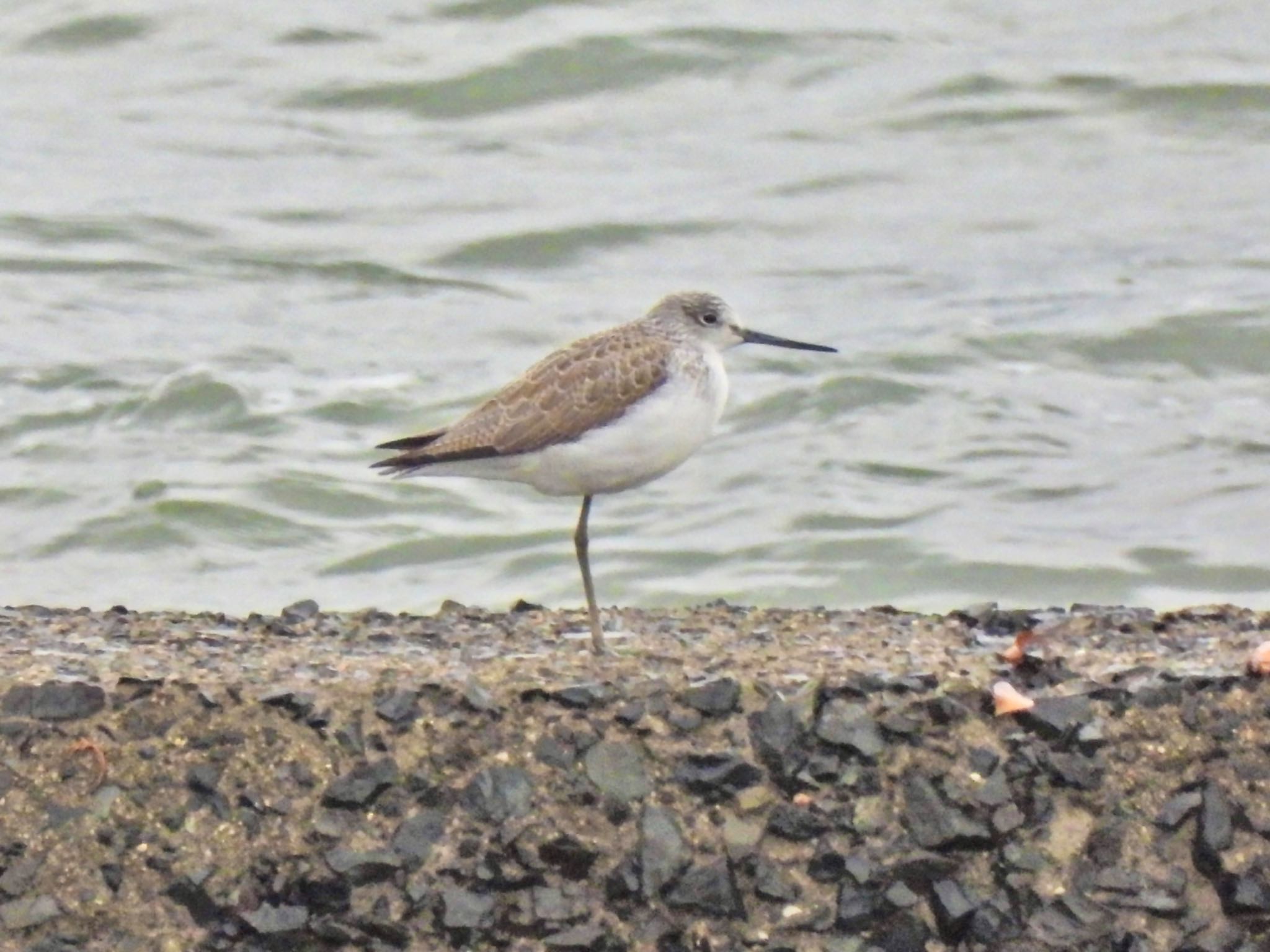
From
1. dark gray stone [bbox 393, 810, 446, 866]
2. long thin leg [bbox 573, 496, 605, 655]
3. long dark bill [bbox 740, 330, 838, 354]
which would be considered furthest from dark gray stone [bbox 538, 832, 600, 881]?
long dark bill [bbox 740, 330, 838, 354]

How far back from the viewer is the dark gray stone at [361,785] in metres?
4.66

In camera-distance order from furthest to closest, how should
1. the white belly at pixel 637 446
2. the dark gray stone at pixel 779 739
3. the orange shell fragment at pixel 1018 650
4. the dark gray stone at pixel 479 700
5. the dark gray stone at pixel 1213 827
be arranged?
the white belly at pixel 637 446 → the orange shell fragment at pixel 1018 650 → the dark gray stone at pixel 479 700 → the dark gray stone at pixel 779 739 → the dark gray stone at pixel 1213 827

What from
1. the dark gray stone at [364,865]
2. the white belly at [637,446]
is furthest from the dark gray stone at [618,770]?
the white belly at [637,446]

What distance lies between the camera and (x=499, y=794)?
469 cm

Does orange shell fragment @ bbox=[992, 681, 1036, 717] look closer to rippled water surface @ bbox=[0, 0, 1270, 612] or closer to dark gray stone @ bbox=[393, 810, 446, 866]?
dark gray stone @ bbox=[393, 810, 446, 866]

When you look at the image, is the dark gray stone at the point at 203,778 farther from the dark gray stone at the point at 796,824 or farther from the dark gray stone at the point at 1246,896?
the dark gray stone at the point at 1246,896

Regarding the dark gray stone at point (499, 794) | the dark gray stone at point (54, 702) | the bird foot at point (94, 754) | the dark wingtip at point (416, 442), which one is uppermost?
the dark wingtip at point (416, 442)

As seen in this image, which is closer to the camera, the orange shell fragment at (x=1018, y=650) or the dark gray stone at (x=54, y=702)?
the dark gray stone at (x=54, y=702)

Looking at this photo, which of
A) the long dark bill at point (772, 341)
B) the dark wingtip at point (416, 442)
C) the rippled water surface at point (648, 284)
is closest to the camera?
the dark wingtip at point (416, 442)

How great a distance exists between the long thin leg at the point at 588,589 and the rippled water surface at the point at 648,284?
255 cm

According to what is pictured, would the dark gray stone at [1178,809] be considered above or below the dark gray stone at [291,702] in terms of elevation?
below

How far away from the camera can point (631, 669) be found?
518 cm

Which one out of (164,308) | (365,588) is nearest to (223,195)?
(164,308)

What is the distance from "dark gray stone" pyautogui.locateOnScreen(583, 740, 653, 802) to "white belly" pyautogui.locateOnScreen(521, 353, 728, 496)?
1370 millimetres
